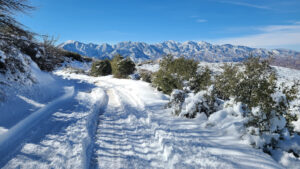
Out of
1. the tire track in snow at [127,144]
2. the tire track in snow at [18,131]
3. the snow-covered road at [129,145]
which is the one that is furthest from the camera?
the tire track in snow at [18,131]

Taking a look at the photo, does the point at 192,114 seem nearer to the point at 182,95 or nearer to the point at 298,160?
the point at 182,95

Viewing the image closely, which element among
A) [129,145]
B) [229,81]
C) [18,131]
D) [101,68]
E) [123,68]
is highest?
[101,68]

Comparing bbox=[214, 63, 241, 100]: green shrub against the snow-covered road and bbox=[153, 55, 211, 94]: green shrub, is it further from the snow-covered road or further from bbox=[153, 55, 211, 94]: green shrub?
bbox=[153, 55, 211, 94]: green shrub

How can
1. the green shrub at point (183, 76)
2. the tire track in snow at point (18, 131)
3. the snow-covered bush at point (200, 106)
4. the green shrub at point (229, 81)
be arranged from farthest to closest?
the green shrub at point (183, 76) → the snow-covered bush at point (200, 106) → the green shrub at point (229, 81) → the tire track in snow at point (18, 131)

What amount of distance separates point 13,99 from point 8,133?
3389mm

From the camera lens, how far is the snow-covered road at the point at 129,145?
4039 mm

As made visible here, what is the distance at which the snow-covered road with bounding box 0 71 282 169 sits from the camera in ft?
13.3

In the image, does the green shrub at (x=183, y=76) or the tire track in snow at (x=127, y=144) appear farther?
the green shrub at (x=183, y=76)

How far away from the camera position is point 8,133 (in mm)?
5324

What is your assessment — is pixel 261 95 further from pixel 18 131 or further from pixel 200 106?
pixel 18 131

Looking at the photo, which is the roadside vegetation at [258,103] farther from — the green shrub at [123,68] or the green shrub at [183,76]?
the green shrub at [123,68]

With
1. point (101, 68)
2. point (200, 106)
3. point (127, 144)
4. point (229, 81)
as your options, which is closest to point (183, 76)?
point (200, 106)

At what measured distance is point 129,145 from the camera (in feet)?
16.7

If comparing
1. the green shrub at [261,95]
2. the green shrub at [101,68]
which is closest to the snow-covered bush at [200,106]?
the green shrub at [261,95]
